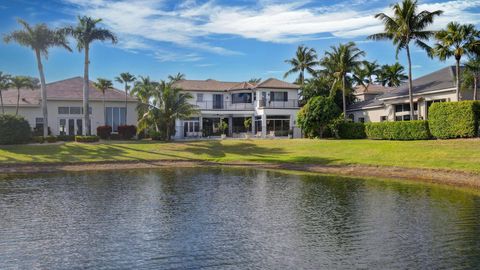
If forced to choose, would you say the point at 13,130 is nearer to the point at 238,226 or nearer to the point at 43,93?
the point at 43,93

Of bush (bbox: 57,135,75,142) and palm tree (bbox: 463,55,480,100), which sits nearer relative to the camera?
palm tree (bbox: 463,55,480,100)

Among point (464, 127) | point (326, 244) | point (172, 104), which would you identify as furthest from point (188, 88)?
point (326, 244)

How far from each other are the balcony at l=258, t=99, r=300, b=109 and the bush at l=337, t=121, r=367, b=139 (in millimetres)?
15185

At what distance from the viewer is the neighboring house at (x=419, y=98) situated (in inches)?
1909

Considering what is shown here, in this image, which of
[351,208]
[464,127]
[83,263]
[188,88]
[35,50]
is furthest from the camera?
[188,88]

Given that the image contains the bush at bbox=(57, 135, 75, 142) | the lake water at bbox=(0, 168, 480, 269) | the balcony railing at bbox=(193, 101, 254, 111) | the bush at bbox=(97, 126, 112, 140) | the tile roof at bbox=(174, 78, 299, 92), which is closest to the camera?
the lake water at bbox=(0, 168, 480, 269)

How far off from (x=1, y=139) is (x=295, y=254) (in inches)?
1721

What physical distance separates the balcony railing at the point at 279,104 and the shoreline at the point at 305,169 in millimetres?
26192

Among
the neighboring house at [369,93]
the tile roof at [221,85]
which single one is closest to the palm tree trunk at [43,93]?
the tile roof at [221,85]

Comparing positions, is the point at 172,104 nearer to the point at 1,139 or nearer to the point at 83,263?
the point at 1,139

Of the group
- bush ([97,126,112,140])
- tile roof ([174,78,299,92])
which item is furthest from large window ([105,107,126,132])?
tile roof ([174,78,299,92])

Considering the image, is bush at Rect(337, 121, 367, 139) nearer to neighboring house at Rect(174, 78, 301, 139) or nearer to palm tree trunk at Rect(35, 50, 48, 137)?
neighboring house at Rect(174, 78, 301, 139)

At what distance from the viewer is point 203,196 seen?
23.6 meters

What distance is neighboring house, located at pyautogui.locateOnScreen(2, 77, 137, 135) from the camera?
2322 inches
